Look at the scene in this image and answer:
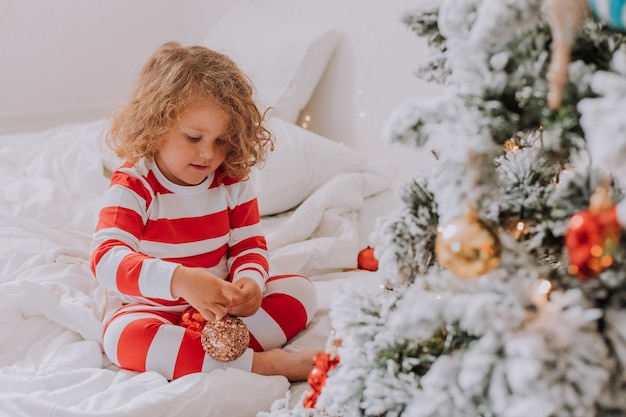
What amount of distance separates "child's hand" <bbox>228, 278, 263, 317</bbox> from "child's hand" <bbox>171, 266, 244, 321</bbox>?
0.04m

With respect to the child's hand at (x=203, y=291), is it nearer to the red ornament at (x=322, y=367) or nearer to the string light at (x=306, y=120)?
the red ornament at (x=322, y=367)

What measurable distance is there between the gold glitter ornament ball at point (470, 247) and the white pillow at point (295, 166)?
1004 mm

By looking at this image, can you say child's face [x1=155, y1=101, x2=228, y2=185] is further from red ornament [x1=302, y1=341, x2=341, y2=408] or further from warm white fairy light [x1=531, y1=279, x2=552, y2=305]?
warm white fairy light [x1=531, y1=279, x2=552, y2=305]

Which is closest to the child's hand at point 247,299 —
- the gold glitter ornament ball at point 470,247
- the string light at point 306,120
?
the gold glitter ornament ball at point 470,247

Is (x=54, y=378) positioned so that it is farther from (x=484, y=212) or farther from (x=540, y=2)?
(x=540, y=2)

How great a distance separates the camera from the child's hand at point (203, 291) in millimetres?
1005

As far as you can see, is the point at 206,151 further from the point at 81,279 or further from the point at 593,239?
the point at 593,239

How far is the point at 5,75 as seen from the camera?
7.44ft

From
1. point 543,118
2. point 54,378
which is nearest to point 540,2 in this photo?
point 543,118

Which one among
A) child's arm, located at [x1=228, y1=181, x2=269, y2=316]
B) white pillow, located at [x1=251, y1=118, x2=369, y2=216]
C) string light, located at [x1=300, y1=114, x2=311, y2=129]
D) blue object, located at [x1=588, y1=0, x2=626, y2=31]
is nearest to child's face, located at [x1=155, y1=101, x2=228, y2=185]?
child's arm, located at [x1=228, y1=181, x2=269, y2=316]

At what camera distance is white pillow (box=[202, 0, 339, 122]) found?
195 centimetres

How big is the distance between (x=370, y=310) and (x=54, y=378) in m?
0.56

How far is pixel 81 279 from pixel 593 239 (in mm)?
996

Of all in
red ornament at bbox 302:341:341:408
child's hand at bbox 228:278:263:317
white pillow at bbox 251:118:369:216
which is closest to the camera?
red ornament at bbox 302:341:341:408
